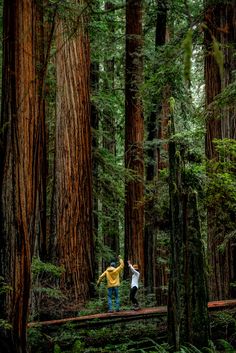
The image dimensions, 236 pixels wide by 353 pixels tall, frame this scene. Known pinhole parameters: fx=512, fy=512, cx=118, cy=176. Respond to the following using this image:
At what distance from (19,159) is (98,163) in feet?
31.1

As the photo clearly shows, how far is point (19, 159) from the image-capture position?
5.69m

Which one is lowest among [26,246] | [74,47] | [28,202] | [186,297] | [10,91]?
[186,297]

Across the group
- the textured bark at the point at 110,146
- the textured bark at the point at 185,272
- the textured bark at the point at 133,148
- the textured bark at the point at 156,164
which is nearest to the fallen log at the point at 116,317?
the textured bark at the point at 185,272

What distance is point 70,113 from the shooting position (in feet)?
39.9

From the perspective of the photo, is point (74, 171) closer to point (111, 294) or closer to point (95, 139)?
point (111, 294)

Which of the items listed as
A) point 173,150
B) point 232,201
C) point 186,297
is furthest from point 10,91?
point 232,201

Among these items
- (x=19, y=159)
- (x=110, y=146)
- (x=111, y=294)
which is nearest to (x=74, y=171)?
(x=111, y=294)

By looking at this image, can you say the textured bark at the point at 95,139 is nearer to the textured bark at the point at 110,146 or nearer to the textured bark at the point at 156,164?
the textured bark at the point at 110,146

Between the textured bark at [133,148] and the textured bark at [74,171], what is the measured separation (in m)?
4.34

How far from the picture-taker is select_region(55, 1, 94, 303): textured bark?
1174 centimetres

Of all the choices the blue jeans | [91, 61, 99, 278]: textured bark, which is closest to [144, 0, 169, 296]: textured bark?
[91, 61, 99, 278]: textured bark

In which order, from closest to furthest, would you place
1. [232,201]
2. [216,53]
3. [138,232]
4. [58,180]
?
[216,53]
[232,201]
[58,180]
[138,232]

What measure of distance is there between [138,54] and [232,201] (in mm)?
7773

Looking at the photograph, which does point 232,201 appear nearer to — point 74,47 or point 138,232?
point 74,47
